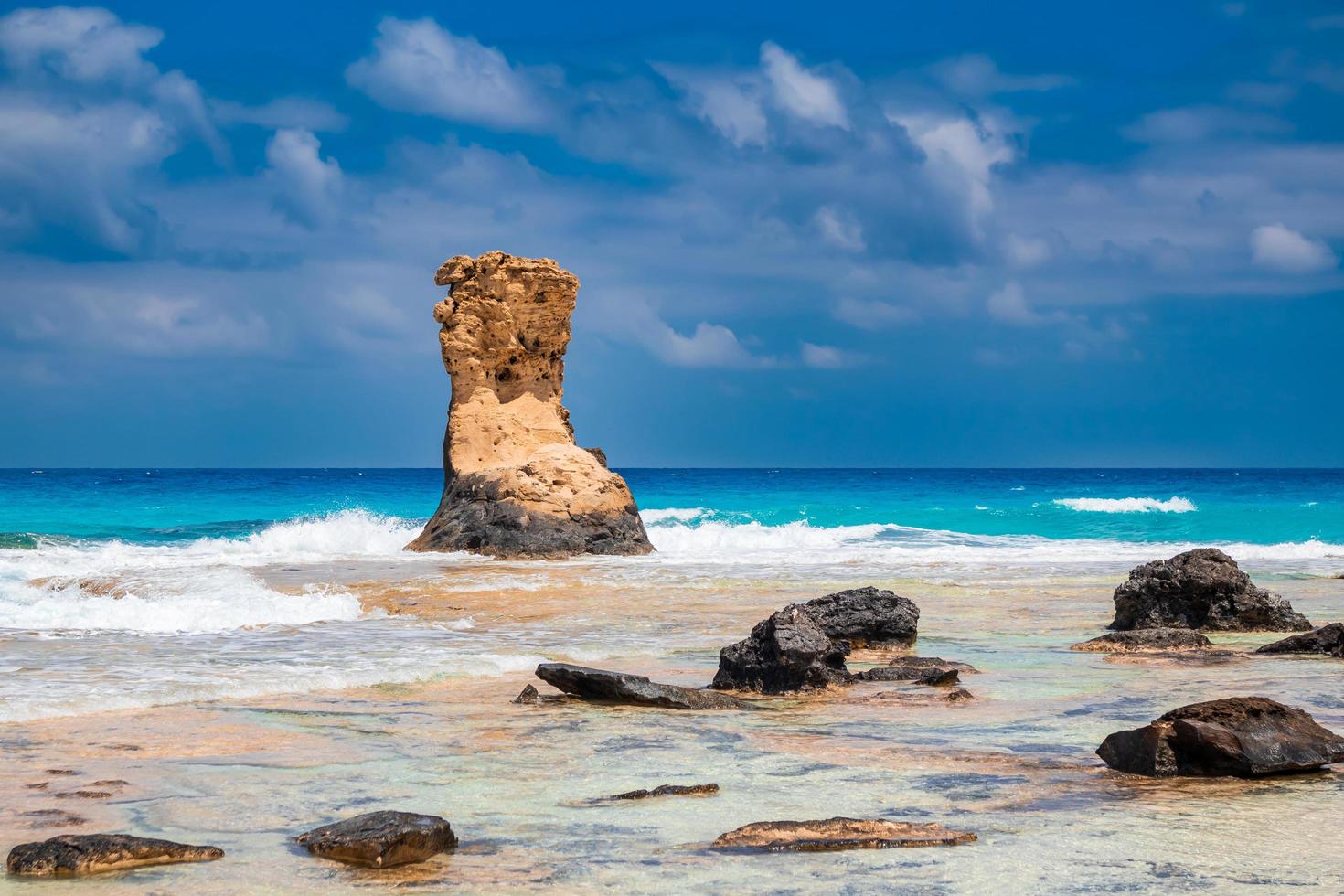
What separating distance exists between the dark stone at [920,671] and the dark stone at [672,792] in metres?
3.07

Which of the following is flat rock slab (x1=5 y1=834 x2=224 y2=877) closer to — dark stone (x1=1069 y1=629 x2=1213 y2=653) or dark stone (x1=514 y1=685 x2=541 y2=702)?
dark stone (x1=514 y1=685 x2=541 y2=702)

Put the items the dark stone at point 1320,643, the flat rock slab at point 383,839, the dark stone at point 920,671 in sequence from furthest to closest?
1. the dark stone at point 1320,643
2. the dark stone at point 920,671
3. the flat rock slab at point 383,839

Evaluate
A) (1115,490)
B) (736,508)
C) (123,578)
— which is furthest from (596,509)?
(1115,490)

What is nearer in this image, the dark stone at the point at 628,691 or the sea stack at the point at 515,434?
the dark stone at the point at 628,691

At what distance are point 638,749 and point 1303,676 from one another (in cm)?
459

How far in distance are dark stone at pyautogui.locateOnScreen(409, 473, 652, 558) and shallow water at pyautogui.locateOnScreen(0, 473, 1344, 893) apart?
6.31m

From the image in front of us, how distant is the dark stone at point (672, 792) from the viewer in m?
4.78

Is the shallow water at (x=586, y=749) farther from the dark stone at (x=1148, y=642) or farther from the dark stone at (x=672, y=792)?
the dark stone at (x=1148, y=642)

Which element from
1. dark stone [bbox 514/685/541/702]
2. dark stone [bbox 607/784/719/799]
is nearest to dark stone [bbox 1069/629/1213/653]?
Result: dark stone [bbox 514/685/541/702]

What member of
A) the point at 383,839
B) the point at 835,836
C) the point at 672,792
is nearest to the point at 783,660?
the point at 672,792

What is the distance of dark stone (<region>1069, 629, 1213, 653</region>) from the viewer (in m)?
9.22

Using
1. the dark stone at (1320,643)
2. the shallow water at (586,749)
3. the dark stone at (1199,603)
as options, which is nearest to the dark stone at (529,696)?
the shallow water at (586,749)

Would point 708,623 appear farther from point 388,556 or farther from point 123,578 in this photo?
point 388,556

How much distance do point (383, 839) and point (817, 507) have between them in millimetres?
44277
